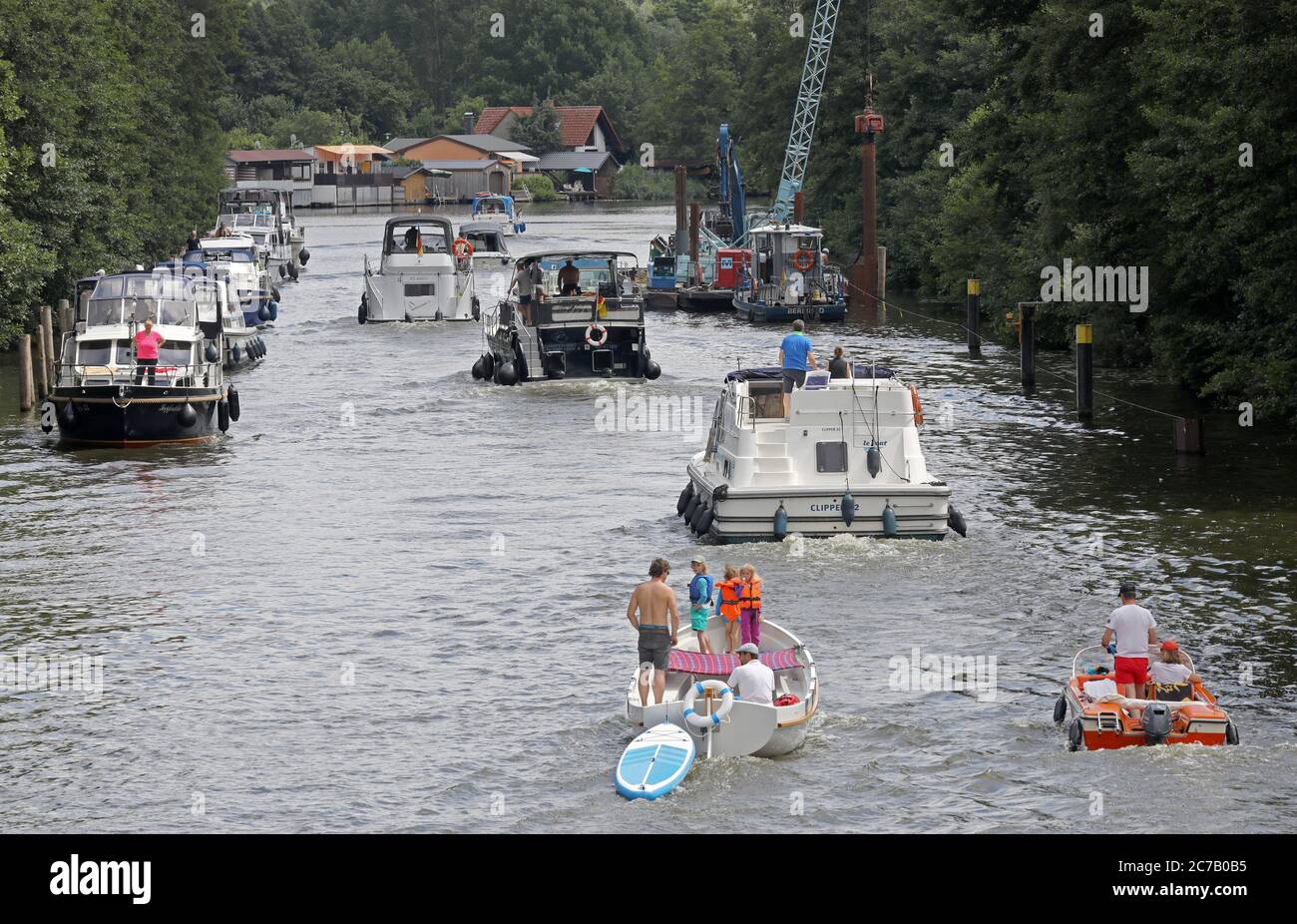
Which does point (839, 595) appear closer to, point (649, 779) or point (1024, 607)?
point (1024, 607)

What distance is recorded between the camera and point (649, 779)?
63.2 ft

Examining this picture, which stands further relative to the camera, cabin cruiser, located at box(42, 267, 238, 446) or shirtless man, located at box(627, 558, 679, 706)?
cabin cruiser, located at box(42, 267, 238, 446)

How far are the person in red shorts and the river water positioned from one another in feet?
3.58

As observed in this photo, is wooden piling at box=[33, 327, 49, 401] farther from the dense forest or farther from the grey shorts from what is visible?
the grey shorts

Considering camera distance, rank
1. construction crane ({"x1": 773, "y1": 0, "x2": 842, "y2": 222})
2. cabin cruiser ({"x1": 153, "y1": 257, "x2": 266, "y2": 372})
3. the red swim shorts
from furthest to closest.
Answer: construction crane ({"x1": 773, "y1": 0, "x2": 842, "y2": 222}), cabin cruiser ({"x1": 153, "y1": 257, "x2": 266, "y2": 372}), the red swim shorts

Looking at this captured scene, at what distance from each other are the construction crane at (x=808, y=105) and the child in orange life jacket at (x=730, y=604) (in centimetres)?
7164

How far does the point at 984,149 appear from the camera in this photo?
192ft

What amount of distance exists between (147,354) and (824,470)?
18555 millimetres

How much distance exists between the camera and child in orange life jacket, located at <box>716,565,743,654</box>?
2302cm

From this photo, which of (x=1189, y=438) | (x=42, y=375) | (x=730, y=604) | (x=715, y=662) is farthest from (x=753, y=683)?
(x=42, y=375)

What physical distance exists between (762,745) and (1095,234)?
2969 centimetres

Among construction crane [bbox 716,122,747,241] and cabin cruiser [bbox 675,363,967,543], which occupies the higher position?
construction crane [bbox 716,122,747,241]

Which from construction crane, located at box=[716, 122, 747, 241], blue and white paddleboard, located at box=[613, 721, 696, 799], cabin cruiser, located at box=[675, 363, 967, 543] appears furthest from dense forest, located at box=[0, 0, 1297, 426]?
blue and white paddleboard, located at box=[613, 721, 696, 799]

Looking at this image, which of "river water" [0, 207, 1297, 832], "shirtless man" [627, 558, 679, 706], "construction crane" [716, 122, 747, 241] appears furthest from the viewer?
"construction crane" [716, 122, 747, 241]
